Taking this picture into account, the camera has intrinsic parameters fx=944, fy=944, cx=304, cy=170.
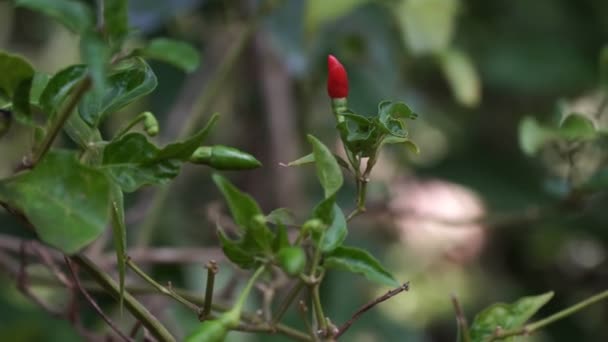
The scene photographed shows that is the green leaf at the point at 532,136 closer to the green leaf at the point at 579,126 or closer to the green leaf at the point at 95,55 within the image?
the green leaf at the point at 579,126

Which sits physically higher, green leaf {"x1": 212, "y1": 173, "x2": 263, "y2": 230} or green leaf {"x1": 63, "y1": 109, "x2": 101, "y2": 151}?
green leaf {"x1": 63, "y1": 109, "x2": 101, "y2": 151}

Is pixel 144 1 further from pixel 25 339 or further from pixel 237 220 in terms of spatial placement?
pixel 237 220

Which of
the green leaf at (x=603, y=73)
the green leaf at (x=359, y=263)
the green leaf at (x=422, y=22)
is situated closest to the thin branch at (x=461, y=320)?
the green leaf at (x=359, y=263)

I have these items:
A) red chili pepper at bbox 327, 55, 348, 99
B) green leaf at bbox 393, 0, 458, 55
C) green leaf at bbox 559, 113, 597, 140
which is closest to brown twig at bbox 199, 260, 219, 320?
red chili pepper at bbox 327, 55, 348, 99

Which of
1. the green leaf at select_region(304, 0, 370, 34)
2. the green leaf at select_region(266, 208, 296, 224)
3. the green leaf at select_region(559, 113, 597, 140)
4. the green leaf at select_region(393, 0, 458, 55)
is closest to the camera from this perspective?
the green leaf at select_region(266, 208, 296, 224)

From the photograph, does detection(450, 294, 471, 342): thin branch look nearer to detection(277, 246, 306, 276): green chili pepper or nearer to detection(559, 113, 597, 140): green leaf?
detection(277, 246, 306, 276): green chili pepper

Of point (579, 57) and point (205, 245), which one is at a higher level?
point (579, 57)

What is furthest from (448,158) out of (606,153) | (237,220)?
(237,220)
